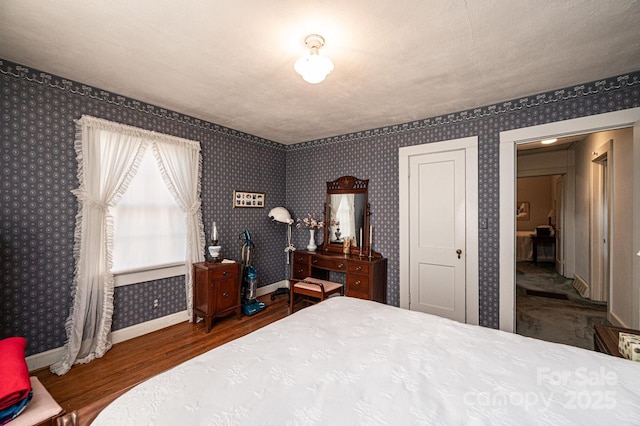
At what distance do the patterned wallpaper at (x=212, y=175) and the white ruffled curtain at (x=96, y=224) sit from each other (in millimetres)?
90

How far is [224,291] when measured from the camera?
3.41 meters

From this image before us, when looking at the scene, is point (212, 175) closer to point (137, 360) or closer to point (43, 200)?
point (43, 200)

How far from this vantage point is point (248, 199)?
13.9ft

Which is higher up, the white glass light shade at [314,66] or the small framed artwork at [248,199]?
the white glass light shade at [314,66]

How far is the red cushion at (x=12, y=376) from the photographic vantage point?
1.27 metres

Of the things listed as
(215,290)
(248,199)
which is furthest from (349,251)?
(215,290)

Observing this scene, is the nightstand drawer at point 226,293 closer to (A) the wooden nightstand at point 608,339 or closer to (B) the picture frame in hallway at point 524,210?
(A) the wooden nightstand at point 608,339

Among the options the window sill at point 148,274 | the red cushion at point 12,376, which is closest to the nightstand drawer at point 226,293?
the window sill at point 148,274

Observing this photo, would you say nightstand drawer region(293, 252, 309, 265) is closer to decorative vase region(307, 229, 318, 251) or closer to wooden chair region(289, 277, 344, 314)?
decorative vase region(307, 229, 318, 251)

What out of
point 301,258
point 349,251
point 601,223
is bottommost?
point 301,258

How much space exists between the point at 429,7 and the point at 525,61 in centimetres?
113

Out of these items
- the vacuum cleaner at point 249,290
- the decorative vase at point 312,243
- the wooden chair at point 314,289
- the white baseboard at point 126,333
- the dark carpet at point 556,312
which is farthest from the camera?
the decorative vase at point 312,243

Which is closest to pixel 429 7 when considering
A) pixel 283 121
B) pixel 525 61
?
pixel 525 61

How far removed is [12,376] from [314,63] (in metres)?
2.40
